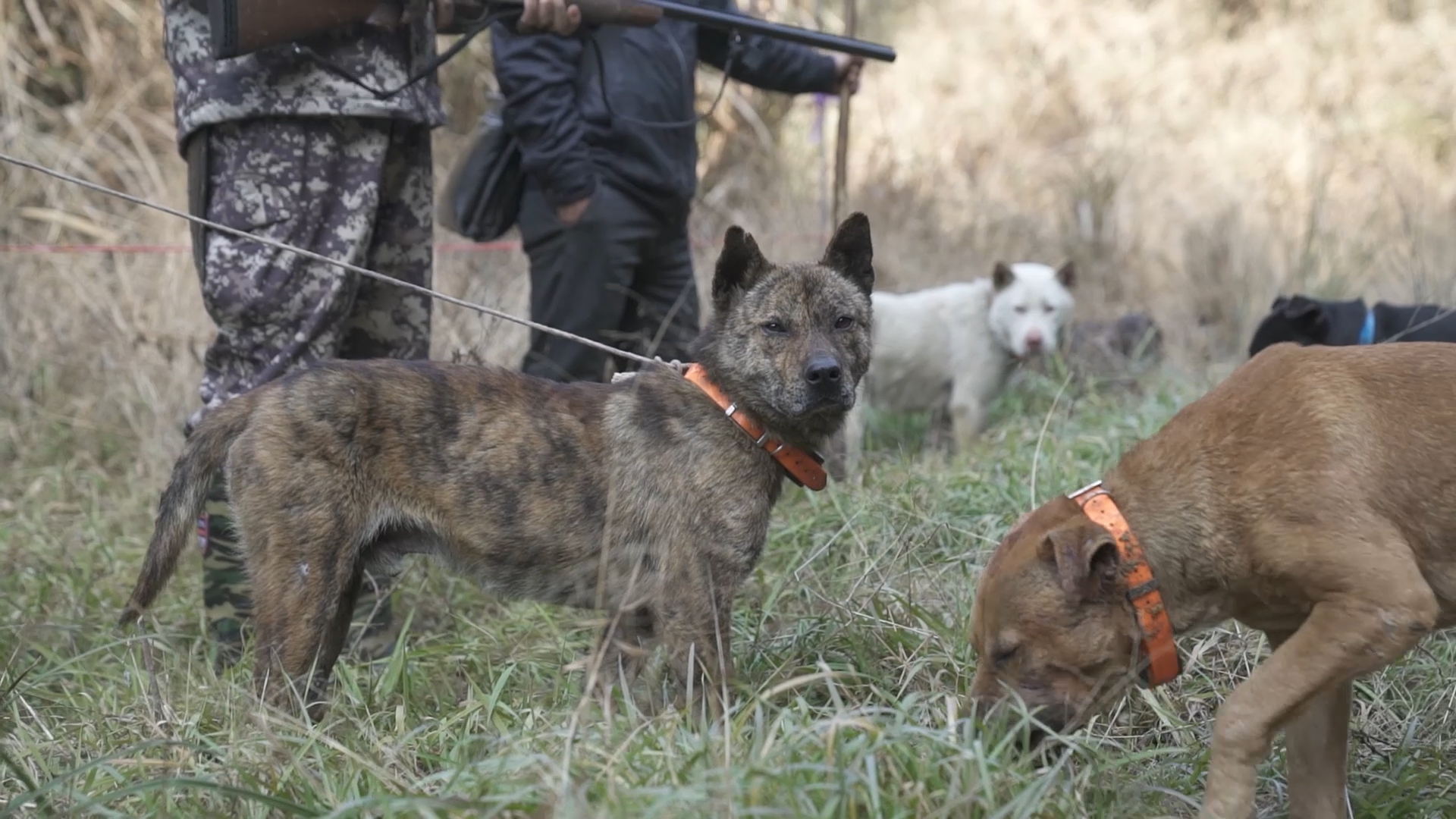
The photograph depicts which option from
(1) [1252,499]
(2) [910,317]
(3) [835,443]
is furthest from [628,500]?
(2) [910,317]

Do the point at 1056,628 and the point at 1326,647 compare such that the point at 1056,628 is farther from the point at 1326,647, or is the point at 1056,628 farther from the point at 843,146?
the point at 843,146

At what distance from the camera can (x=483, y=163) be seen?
561 cm

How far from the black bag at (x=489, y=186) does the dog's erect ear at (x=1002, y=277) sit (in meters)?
3.59

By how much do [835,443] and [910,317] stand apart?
2196mm

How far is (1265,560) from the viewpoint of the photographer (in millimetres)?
2912

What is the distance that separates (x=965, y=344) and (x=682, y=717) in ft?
18.0

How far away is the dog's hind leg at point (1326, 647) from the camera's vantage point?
275 cm

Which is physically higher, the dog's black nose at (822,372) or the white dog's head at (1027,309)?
the dog's black nose at (822,372)

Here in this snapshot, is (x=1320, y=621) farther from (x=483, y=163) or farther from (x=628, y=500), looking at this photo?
(x=483, y=163)

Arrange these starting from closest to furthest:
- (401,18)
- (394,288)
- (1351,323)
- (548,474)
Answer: (548,474) → (401,18) → (394,288) → (1351,323)

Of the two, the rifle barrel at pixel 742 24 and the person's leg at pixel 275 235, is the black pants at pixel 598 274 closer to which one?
the rifle barrel at pixel 742 24

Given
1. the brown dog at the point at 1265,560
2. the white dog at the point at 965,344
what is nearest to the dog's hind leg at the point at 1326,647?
the brown dog at the point at 1265,560

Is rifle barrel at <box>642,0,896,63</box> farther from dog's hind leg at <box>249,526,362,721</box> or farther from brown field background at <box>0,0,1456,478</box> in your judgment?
dog's hind leg at <box>249,526,362,721</box>

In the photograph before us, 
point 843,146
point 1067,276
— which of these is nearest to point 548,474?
point 843,146
